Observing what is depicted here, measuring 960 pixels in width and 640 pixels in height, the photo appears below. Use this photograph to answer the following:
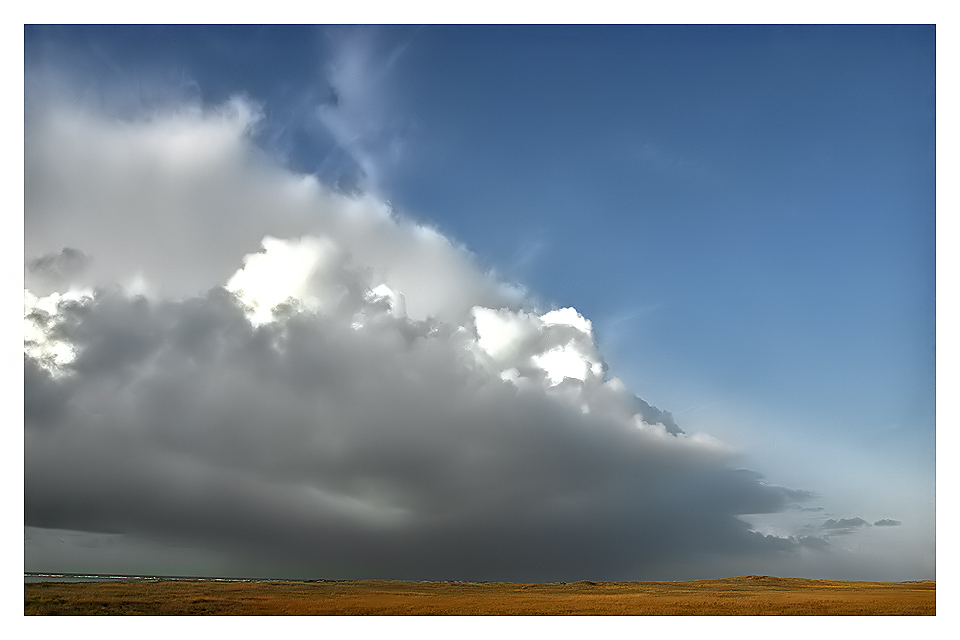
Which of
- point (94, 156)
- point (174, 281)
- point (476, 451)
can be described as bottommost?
point (476, 451)

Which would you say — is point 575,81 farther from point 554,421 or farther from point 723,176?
point 554,421

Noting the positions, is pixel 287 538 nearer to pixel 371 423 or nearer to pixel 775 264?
pixel 371 423

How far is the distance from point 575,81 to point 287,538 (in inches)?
144

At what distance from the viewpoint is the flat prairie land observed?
440 cm

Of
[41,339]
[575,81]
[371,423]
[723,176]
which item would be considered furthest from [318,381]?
[723,176]

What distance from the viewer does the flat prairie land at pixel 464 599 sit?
440cm

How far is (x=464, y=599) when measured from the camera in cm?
458

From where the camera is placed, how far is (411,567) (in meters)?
4.82

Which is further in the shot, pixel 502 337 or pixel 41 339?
pixel 502 337

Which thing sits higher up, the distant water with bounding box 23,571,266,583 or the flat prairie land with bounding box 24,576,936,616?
the distant water with bounding box 23,571,266,583

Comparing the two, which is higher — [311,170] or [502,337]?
[311,170]

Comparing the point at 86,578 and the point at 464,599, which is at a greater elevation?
the point at 86,578

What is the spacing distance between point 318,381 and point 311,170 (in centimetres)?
145

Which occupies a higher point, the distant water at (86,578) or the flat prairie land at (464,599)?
the distant water at (86,578)
